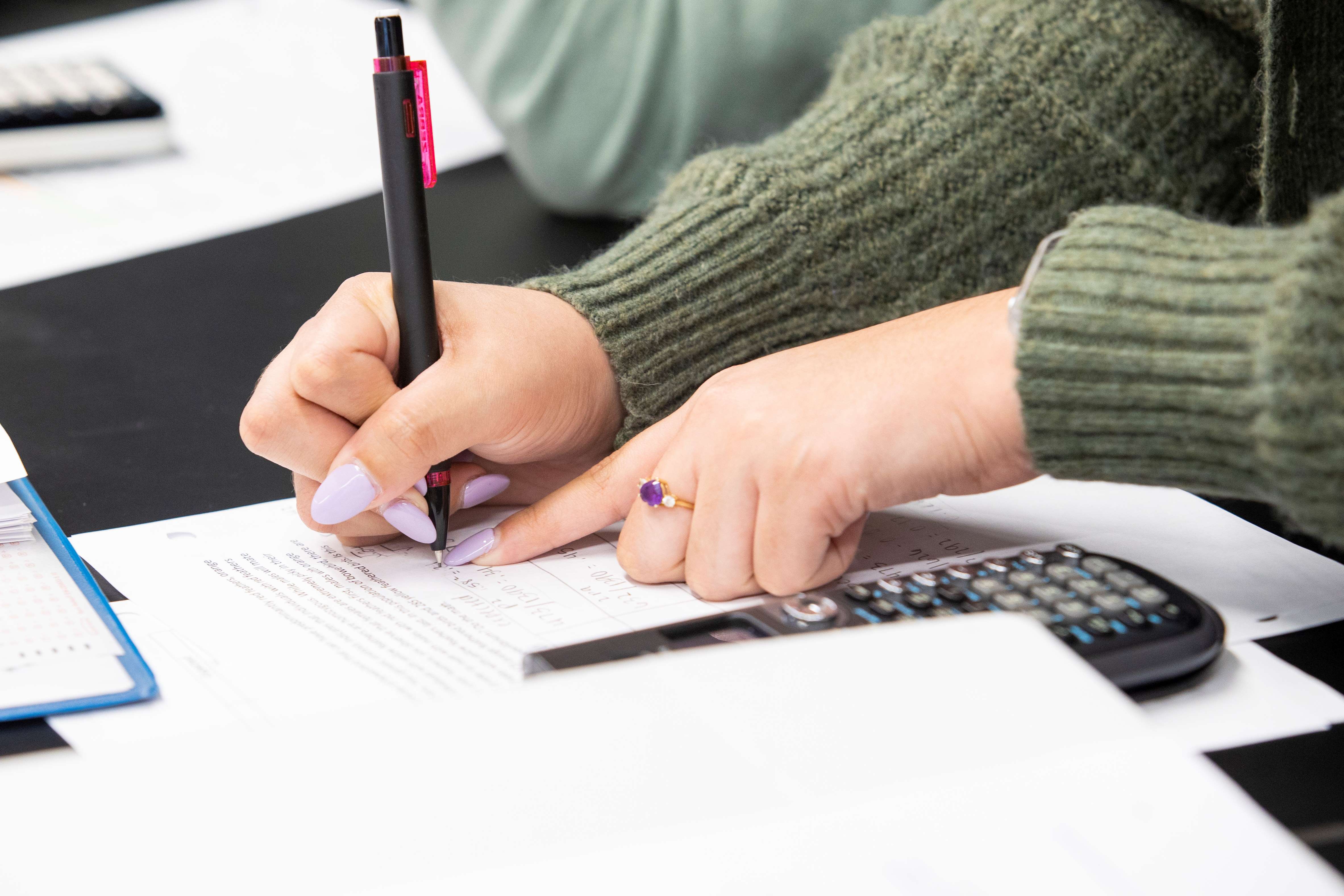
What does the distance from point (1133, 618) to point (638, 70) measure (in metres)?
0.61

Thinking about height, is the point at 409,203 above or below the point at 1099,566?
above

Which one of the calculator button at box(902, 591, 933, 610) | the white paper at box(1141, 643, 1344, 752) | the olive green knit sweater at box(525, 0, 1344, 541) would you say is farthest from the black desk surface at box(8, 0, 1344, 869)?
the olive green knit sweater at box(525, 0, 1344, 541)

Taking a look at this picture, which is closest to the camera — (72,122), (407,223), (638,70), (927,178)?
(407,223)

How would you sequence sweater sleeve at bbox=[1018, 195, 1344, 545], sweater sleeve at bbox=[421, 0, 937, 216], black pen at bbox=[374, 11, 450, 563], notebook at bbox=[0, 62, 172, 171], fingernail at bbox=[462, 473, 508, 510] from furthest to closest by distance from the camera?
notebook at bbox=[0, 62, 172, 171], sweater sleeve at bbox=[421, 0, 937, 216], fingernail at bbox=[462, 473, 508, 510], black pen at bbox=[374, 11, 450, 563], sweater sleeve at bbox=[1018, 195, 1344, 545]

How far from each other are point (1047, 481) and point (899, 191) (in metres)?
0.19

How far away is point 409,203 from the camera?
1.65ft

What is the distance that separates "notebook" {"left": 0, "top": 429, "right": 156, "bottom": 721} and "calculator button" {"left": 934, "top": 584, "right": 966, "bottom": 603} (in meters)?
0.29

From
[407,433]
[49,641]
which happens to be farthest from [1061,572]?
[49,641]

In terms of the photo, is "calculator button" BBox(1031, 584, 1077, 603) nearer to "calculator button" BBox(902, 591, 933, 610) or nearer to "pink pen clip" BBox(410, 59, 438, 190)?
"calculator button" BBox(902, 591, 933, 610)

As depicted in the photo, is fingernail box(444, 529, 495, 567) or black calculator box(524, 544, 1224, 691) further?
fingernail box(444, 529, 495, 567)

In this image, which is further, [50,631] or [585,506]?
[585,506]

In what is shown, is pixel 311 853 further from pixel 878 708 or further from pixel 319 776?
pixel 878 708

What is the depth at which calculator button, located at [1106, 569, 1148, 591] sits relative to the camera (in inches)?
17.3

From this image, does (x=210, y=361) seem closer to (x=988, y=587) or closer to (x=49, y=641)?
(x=49, y=641)
